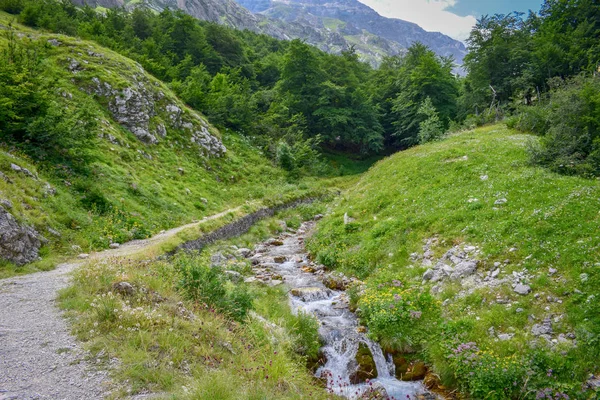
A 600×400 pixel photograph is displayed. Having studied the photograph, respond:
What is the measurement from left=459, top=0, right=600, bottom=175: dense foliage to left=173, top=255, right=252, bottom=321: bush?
22059mm

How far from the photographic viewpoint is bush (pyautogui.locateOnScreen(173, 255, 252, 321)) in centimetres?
973

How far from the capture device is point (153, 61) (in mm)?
39969

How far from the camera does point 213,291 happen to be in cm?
1002

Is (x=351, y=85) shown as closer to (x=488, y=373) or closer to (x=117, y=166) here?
(x=117, y=166)

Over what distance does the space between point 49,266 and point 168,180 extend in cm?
1361

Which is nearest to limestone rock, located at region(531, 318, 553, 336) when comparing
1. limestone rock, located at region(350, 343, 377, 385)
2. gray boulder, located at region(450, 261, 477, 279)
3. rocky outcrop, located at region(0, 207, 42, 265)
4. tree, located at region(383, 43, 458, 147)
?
gray boulder, located at region(450, 261, 477, 279)

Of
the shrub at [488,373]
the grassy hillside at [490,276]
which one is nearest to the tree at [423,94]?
the grassy hillside at [490,276]

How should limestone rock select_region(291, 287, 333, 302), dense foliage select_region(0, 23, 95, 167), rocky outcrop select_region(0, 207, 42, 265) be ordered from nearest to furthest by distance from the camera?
rocky outcrop select_region(0, 207, 42, 265), limestone rock select_region(291, 287, 333, 302), dense foliage select_region(0, 23, 95, 167)

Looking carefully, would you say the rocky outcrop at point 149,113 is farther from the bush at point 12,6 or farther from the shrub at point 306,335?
the shrub at point 306,335

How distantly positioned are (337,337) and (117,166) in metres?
17.6

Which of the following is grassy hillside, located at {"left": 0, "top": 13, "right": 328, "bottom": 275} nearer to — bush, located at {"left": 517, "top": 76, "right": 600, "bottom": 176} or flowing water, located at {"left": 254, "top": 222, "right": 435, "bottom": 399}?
flowing water, located at {"left": 254, "top": 222, "right": 435, "bottom": 399}

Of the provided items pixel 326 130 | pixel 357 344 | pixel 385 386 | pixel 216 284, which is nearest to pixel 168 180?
pixel 216 284

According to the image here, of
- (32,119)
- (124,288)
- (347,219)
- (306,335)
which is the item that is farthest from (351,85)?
(124,288)

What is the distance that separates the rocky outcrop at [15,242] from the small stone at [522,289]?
16.5m
